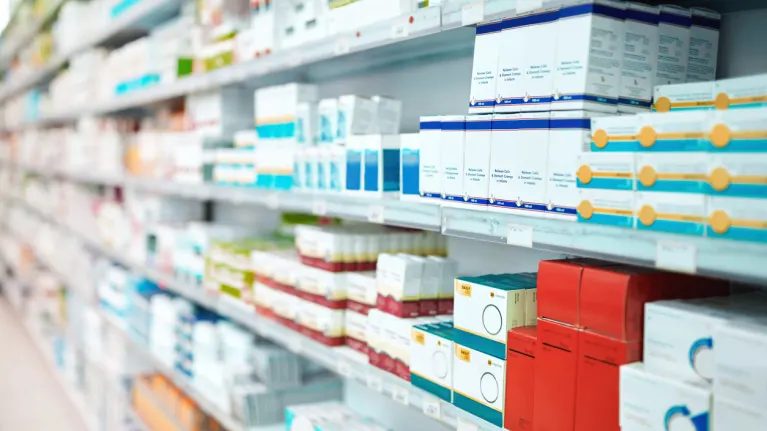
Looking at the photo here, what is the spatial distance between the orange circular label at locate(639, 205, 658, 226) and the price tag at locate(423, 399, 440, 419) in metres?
0.70

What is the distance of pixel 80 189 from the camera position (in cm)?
526

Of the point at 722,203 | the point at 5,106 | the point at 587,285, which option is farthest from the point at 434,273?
the point at 5,106

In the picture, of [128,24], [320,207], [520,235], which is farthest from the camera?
[128,24]

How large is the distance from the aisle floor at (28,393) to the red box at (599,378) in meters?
4.49

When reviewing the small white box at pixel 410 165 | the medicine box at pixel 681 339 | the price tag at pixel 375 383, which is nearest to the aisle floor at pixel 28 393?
the price tag at pixel 375 383

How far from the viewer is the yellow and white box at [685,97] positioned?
1.09 m

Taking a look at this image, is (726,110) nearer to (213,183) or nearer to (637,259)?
→ (637,259)

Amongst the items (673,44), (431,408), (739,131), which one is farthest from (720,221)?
(431,408)

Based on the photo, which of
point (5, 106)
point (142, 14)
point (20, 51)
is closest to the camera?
point (142, 14)

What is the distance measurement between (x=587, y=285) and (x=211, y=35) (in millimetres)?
2231

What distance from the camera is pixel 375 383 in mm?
1803

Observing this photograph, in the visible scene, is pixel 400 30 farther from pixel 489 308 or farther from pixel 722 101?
pixel 722 101

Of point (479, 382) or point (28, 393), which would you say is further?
point (28, 393)

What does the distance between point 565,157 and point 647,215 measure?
0.70 feet
